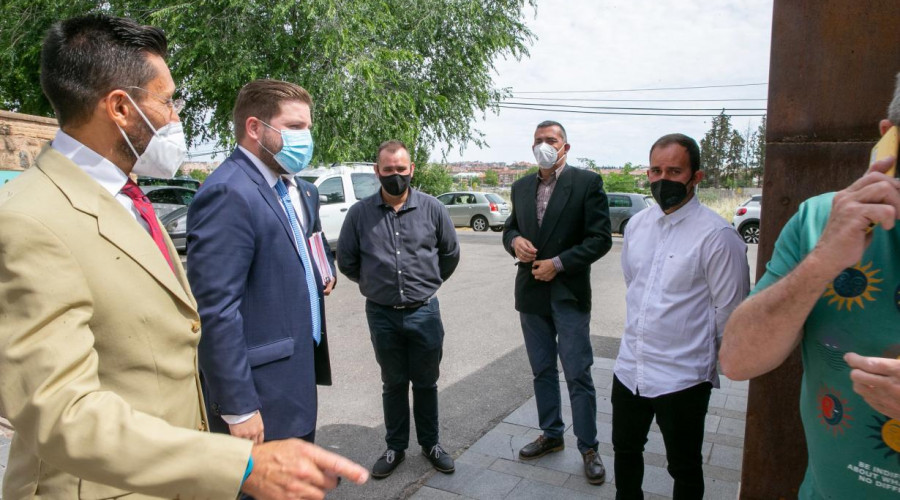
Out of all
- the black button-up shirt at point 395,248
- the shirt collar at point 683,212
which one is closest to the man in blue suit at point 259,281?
the black button-up shirt at point 395,248

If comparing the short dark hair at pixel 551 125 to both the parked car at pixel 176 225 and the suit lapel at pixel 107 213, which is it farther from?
the parked car at pixel 176 225

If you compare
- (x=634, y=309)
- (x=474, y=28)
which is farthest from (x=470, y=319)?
(x=474, y=28)

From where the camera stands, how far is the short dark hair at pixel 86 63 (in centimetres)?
143

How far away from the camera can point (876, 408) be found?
125 centimetres

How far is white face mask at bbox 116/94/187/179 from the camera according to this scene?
5.32 ft

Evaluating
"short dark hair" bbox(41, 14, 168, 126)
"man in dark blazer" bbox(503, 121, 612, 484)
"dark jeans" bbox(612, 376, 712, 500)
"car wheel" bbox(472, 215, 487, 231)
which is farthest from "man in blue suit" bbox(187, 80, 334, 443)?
"car wheel" bbox(472, 215, 487, 231)

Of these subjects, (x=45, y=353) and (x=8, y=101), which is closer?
(x=45, y=353)

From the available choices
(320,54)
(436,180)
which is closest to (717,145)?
(436,180)

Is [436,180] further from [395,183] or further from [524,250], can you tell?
[395,183]

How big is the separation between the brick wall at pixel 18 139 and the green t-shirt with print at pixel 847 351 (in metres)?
7.80

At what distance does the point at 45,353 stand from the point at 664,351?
7.79 feet

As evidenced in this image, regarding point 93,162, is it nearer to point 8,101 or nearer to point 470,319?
point 470,319

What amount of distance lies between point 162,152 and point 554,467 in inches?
118

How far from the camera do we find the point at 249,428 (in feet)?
7.14
